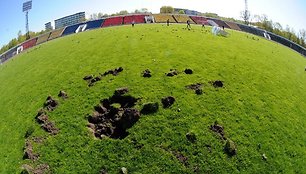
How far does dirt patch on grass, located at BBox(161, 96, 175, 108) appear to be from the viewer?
1188 inches

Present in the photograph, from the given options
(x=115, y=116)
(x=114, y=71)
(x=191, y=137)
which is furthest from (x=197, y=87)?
(x=114, y=71)

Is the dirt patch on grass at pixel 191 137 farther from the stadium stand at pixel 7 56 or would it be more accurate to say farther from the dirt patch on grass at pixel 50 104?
the stadium stand at pixel 7 56

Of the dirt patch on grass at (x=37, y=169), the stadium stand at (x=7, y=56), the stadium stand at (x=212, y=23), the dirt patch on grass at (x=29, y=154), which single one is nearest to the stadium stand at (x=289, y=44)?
the stadium stand at (x=212, y=23)

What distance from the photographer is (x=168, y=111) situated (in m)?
29.4

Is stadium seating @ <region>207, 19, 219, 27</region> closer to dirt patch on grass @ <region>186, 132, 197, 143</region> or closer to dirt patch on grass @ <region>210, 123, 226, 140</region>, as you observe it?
dirt patch on grass @ <region>210, 123, 226, 140</region>

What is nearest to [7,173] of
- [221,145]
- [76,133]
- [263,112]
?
[76,133]

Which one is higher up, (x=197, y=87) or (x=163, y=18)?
(x=163, y=18)

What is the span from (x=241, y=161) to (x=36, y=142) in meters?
15.3

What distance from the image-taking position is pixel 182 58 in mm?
41594

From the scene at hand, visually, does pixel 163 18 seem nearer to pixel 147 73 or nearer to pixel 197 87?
pixel 147 73

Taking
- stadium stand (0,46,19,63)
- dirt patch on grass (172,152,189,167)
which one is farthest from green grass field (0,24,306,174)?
stadium stand (0,46,19,63)

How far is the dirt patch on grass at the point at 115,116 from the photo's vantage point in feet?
91.5

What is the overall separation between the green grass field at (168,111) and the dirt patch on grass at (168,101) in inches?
19.2

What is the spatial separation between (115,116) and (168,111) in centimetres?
437
